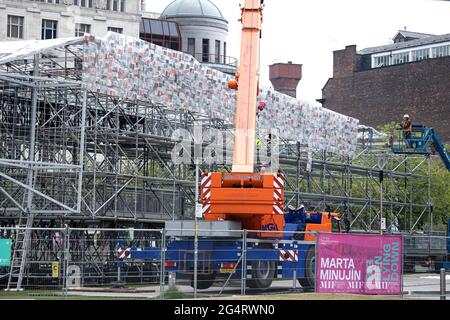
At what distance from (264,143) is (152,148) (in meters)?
9.75

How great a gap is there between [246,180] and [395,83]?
62.3 metres

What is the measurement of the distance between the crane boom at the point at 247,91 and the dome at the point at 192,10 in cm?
5599

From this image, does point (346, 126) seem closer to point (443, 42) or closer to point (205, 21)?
point (205, 21)

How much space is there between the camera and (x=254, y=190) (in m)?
28.2

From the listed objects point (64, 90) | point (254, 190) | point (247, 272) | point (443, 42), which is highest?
point (443, 42)

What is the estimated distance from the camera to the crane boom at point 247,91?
2820 centimetres

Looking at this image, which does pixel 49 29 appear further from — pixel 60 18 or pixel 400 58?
pixel 400 58

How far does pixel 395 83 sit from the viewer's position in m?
88.2

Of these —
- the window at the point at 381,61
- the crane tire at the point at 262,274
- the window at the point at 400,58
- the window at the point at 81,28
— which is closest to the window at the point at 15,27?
the window at the point at 81,28

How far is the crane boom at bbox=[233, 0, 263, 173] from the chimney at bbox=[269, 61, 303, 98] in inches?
3103

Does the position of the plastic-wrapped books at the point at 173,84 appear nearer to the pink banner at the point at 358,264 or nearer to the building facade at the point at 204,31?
the pink banner at the point at 358,264

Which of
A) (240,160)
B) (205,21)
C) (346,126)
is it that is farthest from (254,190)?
(205,21)

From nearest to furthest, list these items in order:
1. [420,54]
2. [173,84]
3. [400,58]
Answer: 1. [173,84]
2. [420,54]
3. [400,58]

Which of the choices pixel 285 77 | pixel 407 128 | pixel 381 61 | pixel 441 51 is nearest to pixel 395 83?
pixel 441 51
